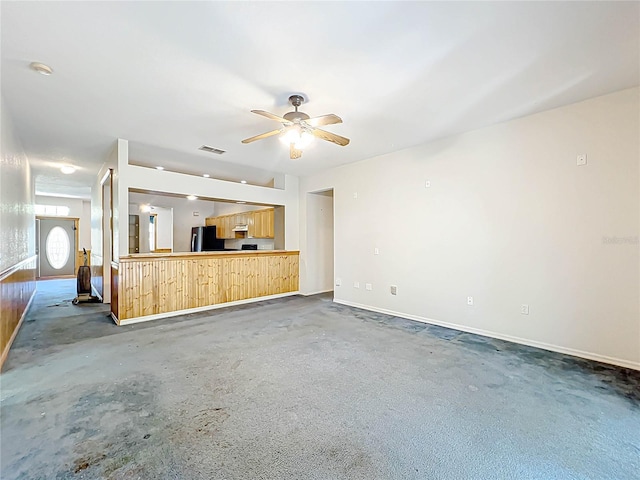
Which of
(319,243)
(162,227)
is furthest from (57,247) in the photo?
(319,243)

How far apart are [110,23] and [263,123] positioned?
1.83 metres

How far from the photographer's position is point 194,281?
5.16 m

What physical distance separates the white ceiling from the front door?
7.30 m

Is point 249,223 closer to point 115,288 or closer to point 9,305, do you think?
point 115,288

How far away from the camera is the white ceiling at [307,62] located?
1950 mm

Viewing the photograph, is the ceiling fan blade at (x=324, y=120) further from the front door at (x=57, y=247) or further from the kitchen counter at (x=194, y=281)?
the front door at (x=57, y=247)

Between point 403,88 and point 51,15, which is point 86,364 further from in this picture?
point 403,88

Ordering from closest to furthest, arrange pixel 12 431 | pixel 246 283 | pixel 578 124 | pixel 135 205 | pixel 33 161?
pixel 12 431 < pixel 578 124 < pixel 33 161 < pixel 246 283 < pixel 135 205

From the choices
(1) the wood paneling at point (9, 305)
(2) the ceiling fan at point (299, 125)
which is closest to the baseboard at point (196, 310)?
(1) the wood paneling at point (9, 305)

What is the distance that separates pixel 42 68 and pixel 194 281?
3444mm

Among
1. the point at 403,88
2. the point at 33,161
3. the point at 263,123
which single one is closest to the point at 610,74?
the point at 403,88

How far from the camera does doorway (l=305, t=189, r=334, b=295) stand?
676 centimetres

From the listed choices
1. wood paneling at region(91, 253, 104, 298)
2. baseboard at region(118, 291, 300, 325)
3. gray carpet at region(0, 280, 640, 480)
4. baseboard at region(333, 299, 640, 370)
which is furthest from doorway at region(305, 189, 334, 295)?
wood paneling at region(91, 253, 104, 298)

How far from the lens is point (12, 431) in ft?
6.23
